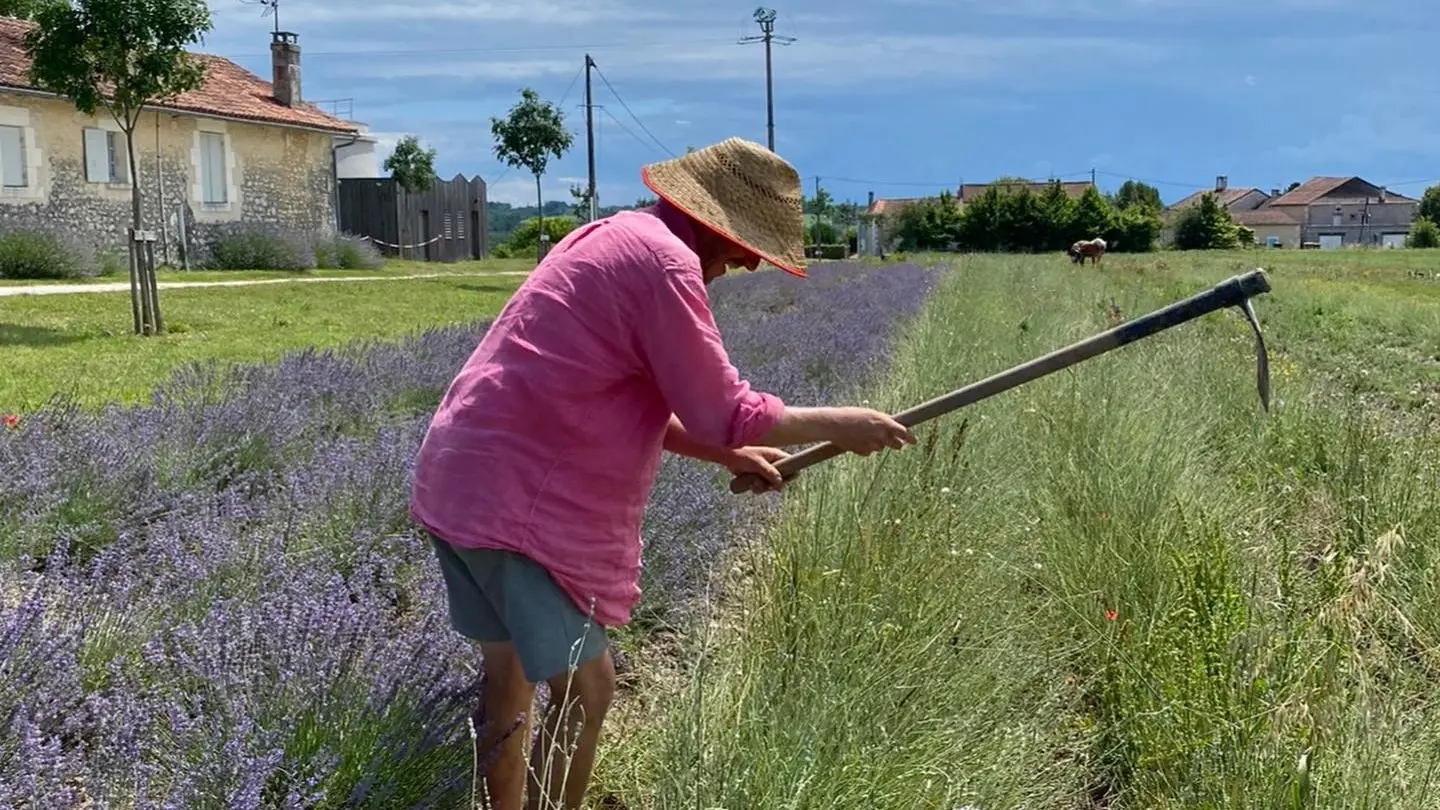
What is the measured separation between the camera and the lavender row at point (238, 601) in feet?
7.51

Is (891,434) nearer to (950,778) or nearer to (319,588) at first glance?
(950,778)

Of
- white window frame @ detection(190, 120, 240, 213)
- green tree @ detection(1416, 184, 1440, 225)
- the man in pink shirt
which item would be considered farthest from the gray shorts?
green tree @ detection(1416, 184, 1440, 225)

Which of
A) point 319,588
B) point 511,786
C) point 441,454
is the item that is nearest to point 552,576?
point 441,454

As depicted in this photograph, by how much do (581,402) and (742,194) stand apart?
1.64ft

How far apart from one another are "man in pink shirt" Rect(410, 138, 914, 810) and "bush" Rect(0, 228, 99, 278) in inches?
747

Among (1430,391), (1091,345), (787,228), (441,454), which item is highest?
(787,228)

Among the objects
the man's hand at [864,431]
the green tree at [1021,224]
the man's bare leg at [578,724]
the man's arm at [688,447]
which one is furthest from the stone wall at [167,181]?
the green tree at [1021,224]

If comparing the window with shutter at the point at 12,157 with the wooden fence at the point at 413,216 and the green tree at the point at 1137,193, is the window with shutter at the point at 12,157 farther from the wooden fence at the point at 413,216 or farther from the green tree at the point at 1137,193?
the green tree at the point at 1137,193

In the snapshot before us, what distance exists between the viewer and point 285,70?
29.0 meters

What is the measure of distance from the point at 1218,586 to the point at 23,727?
2602mm

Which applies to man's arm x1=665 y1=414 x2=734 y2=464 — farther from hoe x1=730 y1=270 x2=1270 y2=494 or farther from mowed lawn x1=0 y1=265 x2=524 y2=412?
mowed lawn x1=0 y1=265 x2=524 y2=412

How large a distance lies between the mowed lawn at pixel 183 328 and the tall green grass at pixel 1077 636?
14.2ft

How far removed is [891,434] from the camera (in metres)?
2.39

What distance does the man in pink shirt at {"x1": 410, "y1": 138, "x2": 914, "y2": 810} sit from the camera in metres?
2.14
